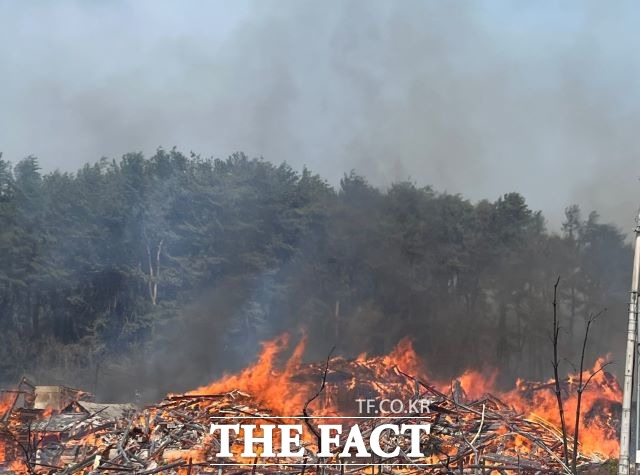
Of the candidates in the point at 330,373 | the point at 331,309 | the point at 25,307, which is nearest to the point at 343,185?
the point at 331,309

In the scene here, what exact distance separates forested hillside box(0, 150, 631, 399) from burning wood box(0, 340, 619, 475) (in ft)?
48.7

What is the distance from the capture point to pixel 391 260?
2098 inches

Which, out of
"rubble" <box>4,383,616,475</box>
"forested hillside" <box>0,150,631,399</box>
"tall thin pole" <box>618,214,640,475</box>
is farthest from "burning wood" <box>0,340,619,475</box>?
"forested hillside" <box>0,150,631,399</box>

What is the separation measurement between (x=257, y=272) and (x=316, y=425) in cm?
3002

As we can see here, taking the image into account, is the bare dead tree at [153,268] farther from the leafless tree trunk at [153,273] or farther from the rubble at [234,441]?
the rubble at [234,441]

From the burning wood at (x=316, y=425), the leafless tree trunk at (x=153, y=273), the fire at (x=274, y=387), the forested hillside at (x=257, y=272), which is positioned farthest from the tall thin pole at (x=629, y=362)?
the leafless tree trunk at (x=153, y=273)

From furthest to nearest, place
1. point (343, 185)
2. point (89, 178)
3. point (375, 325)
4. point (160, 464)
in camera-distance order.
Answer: point (89, 178) < point (343, 185) < point (375, 325) < point (160, 464)

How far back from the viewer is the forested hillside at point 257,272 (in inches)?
1839

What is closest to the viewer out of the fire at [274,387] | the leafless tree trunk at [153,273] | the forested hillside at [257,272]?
the fire at [274,387]

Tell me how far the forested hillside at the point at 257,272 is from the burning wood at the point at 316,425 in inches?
585

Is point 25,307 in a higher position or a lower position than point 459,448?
higher

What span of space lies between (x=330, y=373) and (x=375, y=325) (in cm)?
2163

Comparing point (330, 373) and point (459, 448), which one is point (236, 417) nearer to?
point (330, 373)

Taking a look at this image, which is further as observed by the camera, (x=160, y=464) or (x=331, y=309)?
(x=331, y=309)
